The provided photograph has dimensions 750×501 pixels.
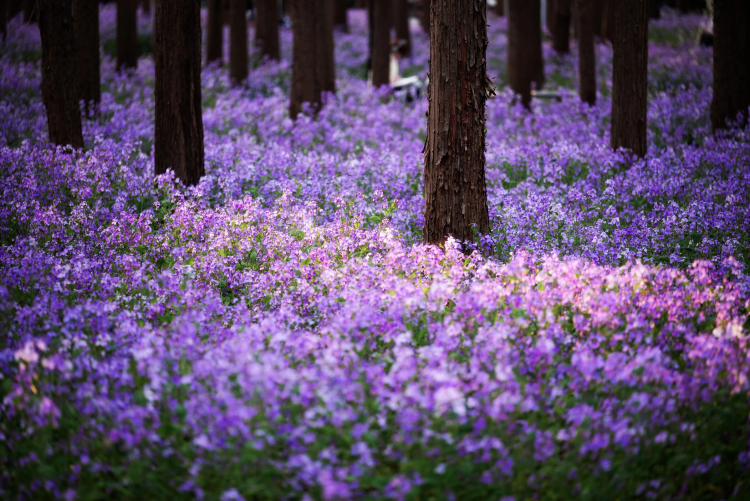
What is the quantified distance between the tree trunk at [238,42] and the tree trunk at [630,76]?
452 inches

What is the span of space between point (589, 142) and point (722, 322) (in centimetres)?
698

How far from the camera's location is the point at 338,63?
24.5m

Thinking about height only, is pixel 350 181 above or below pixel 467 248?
above

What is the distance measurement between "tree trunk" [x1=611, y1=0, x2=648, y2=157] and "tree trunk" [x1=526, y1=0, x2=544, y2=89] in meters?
5.75

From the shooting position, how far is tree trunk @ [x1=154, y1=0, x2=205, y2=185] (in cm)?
750

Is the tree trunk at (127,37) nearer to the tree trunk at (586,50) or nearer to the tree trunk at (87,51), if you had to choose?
the tree trunk at (87,51)

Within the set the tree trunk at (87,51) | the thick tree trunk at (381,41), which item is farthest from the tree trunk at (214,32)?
the tree trunk at (87,51)

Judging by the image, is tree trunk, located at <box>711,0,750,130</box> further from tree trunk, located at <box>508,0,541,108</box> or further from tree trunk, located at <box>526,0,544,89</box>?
tree trunk, located at <box>526,0,544,89</box>

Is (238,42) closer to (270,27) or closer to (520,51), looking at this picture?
(270,27)

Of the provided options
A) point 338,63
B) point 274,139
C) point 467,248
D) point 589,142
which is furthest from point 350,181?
point 338,63

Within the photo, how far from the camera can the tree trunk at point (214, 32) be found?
59.7 feet

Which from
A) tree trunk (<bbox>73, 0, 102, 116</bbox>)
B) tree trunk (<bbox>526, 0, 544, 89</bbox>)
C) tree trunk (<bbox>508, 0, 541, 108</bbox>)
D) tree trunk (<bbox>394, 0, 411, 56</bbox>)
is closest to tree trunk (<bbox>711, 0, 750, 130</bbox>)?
tree trunk (<bbox>508, 0, 541, 108</bbox>)

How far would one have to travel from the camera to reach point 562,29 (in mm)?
22156

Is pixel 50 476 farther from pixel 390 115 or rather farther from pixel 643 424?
pixel 390 115
